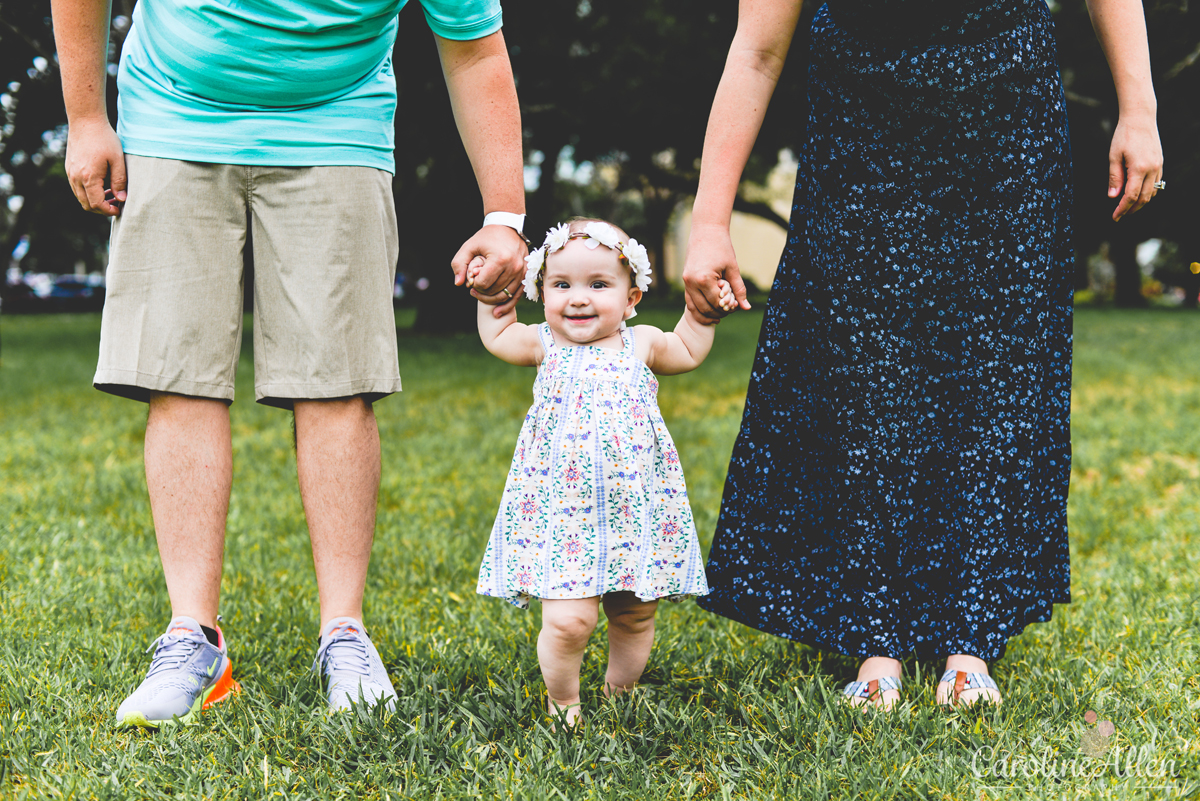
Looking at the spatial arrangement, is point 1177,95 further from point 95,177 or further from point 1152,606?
point 95,177

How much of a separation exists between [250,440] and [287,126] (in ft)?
13.6

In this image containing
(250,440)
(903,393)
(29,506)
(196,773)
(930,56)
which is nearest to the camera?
(196,773)

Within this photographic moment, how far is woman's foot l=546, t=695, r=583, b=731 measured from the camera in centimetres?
201

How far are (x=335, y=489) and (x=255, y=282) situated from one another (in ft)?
1.69

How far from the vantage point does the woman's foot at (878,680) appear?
2.11m

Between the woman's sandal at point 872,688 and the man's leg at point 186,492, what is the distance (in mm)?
1459

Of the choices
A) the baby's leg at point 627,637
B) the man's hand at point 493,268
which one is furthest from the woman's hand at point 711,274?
the baby's leg at point 627,637

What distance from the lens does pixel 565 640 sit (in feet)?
6.33

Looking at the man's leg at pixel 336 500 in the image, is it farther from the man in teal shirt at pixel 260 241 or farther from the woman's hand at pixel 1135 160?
the woman's hand at pixel 1135 160

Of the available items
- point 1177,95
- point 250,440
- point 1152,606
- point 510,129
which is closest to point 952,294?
point 510,129

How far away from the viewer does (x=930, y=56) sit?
6.65 feet

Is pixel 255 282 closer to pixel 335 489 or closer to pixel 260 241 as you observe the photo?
pixel 260 241

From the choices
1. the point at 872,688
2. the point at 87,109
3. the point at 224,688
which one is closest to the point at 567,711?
the point at 872,688

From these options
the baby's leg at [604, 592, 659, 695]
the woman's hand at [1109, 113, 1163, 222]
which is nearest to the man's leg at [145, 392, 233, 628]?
the baby's leg at [604, 592, 659, 695]
